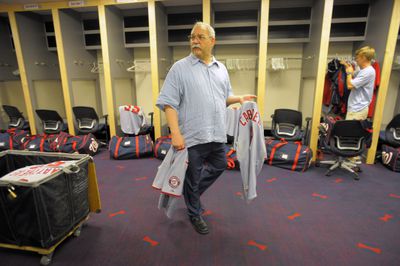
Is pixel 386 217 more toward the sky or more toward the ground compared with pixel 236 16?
more toward the ground

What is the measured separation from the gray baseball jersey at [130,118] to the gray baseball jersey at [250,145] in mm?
2237

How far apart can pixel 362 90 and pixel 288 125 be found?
0.96 meters

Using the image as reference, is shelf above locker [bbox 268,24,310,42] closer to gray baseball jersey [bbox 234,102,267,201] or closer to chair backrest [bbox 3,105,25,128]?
gray baseball jersey [bbox 234,102,267,201]

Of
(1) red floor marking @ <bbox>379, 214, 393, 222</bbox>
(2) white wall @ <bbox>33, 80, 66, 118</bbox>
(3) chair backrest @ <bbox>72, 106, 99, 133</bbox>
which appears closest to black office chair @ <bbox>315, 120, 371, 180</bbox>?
(1) red floor marking @ <bbox>379, 214, 393, 222</bbox>

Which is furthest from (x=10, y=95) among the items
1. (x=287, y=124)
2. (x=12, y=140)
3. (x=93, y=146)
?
(x=287, y=124)

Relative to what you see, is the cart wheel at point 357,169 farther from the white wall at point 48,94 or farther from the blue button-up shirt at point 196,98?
the white wall at point 48,94

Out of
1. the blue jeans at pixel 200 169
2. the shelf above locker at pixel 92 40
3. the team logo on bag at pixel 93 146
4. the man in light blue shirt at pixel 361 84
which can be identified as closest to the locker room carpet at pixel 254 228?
the blue jeans at pixel 200 169

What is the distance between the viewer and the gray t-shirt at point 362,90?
265 cm

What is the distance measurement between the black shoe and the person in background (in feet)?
7.82

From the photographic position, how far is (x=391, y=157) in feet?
9.48

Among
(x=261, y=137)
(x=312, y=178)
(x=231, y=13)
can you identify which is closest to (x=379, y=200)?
(x=312, y=178)

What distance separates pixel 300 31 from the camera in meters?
3.64

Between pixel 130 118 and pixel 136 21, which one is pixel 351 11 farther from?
pixel 130 118

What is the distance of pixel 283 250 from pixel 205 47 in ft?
4.77
